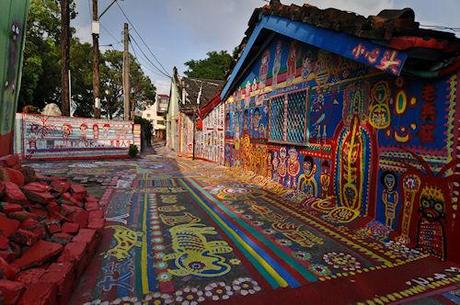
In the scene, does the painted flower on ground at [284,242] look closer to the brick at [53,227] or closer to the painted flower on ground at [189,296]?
the painted flower on ground at [189,296]

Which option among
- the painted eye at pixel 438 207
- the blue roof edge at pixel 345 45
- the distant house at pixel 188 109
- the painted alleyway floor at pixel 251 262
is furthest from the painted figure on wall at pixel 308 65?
the distant house at pixel 188 109

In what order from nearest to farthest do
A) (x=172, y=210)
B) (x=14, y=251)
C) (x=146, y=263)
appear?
(x=14, y=251)
(x=146, y=263)
(x=172, y=210)

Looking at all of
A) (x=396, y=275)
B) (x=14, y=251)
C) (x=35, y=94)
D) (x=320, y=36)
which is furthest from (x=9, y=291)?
(x=35, y=94)

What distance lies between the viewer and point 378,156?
4.54 metres

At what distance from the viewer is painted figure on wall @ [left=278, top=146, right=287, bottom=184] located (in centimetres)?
747

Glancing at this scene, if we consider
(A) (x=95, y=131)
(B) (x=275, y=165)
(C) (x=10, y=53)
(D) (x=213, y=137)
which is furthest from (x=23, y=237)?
(A) (x=95, y=131)

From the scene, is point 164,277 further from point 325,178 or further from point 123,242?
point 325,178

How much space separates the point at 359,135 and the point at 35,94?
2731 centimetres

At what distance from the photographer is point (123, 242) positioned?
3959 mm

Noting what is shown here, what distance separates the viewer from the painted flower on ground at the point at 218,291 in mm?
2719

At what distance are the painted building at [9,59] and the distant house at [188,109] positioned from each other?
11.9 metres

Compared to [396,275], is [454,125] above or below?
above

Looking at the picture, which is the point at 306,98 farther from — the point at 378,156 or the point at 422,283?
the point at 422,283

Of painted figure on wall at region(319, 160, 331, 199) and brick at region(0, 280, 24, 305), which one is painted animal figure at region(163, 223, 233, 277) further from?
painted figure on wall at region(319, 160, 331, 199)
